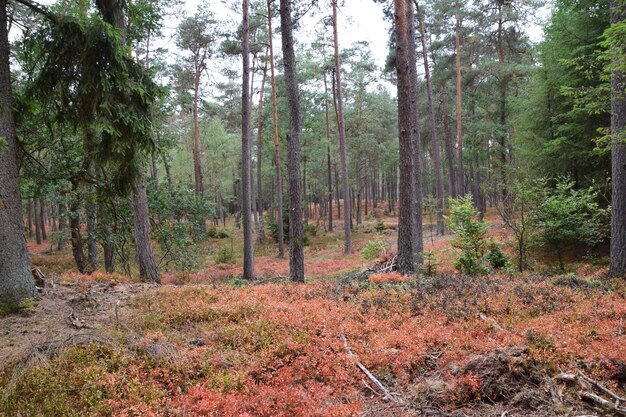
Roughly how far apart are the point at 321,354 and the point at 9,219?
5.34 m

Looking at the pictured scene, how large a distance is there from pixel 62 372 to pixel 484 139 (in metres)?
27.1

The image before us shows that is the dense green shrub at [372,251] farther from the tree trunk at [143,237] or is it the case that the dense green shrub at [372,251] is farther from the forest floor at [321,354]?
the tree trunk at [143,237]

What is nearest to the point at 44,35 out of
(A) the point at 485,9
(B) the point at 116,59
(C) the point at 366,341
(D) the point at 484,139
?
(B) the point at 116,59

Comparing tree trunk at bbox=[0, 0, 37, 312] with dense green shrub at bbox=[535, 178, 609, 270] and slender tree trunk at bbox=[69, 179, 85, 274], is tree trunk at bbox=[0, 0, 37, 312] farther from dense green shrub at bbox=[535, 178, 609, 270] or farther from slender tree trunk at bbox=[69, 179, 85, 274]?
dense green shrub at bbox=[535, 178, 609, 270]

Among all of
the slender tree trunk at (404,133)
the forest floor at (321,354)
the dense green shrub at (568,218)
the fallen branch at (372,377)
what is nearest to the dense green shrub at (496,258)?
the dense green shrub at (568,218)

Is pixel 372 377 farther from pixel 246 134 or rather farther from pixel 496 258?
pixel 246 134

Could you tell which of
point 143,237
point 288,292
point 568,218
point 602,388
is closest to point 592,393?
point 602,388

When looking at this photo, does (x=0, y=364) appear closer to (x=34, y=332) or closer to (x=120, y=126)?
(x=34, y=332)

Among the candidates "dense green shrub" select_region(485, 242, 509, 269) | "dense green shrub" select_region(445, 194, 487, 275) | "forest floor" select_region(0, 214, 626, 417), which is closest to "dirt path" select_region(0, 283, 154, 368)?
"forest floor" select_region(0, 214, 626, 417)

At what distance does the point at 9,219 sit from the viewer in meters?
5.78

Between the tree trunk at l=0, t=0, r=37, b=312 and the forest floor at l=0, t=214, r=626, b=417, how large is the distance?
39 centimetres

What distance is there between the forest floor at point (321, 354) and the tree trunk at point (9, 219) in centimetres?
39

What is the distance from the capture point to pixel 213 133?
33000 millimetres

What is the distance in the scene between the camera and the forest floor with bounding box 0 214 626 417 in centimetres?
365
